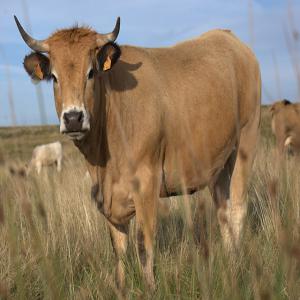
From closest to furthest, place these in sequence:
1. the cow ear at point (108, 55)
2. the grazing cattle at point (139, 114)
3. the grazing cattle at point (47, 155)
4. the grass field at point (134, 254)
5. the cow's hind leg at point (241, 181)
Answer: the grass field at point (134, 254) → the grazing cattle at point (139, 114) → the cow ear at point (108, 55) → the cow's hind leg at point (241, 181) → the grazing cattle at point (47, 155)

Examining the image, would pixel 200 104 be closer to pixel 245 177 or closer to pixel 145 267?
pixel 245 177

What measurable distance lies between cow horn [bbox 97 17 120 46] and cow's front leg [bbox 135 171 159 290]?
1274mm

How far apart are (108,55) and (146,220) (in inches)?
56.5

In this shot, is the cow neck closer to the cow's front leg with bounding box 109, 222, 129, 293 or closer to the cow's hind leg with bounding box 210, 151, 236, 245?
the cow's front leg with bounding box 109, 222, 129, 293

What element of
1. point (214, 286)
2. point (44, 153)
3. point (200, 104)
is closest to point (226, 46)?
point (200, 104)

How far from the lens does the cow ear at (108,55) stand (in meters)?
4.34

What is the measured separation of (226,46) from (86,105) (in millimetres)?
2599

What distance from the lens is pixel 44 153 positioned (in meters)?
28.1

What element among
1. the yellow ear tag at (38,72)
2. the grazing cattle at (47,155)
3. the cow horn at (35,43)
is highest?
the cow horn at (35,43)

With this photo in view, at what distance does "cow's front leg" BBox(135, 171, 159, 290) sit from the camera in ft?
14.1

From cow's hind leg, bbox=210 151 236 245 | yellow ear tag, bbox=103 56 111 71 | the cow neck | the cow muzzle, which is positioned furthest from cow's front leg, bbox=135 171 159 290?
cow's hind leg, bbox=210 151 236 245

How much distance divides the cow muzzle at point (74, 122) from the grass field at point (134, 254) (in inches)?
13.7

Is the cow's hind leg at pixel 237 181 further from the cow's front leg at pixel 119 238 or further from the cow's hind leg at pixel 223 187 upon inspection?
the cow's front leg at pixel 119 238

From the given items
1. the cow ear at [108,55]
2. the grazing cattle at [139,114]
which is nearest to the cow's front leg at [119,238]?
the grazing cattle at [139,114]
